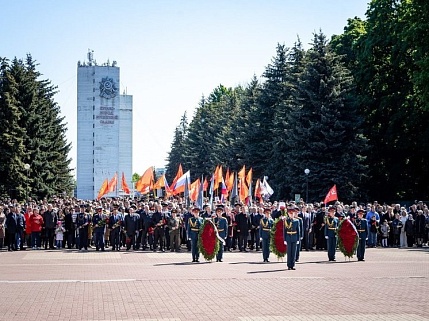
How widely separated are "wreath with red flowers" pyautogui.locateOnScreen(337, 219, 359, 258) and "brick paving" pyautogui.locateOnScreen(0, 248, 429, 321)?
0.44m

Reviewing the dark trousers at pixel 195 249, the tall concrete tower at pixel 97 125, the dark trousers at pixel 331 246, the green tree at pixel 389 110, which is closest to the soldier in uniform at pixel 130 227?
the dark trousers at pixel 195 249

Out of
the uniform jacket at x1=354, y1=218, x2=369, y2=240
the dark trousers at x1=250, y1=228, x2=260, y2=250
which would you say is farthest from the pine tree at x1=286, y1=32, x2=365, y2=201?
the uniform jacket at x1=354, y1=218, x2=369, y2=240

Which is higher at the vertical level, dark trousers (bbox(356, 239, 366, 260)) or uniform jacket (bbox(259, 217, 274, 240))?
uniform jacket (bbox(259, 217, 274, 240))

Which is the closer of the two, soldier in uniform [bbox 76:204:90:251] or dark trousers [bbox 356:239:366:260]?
dark trousers [bbox 356:239:366:260]

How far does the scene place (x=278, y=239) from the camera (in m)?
23.0

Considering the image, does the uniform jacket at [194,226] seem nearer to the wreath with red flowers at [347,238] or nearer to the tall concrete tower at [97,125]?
the wreath with red flowers at [347,238]

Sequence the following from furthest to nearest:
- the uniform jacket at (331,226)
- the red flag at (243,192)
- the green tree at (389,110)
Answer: the green tree at (389,110)
the red flag at (243,192)
the uniform jacket at (331,226)

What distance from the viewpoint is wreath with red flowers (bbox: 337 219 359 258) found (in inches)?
959

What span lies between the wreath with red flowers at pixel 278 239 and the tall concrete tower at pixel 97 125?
94.7m

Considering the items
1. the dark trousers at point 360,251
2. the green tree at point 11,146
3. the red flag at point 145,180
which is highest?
the green tree at point 11,146

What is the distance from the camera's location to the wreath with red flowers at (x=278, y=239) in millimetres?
23000

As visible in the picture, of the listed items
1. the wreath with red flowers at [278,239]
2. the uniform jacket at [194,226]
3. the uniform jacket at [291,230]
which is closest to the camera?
the uniform jacket at [291,230]

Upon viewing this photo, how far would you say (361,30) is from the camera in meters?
55.2

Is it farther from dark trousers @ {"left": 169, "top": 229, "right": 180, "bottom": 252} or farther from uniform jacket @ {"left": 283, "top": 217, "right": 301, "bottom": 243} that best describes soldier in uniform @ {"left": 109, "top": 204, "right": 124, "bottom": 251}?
uniform jacket @ {"left": 283, "top": 217, "right": 301, "bottom": 243}
